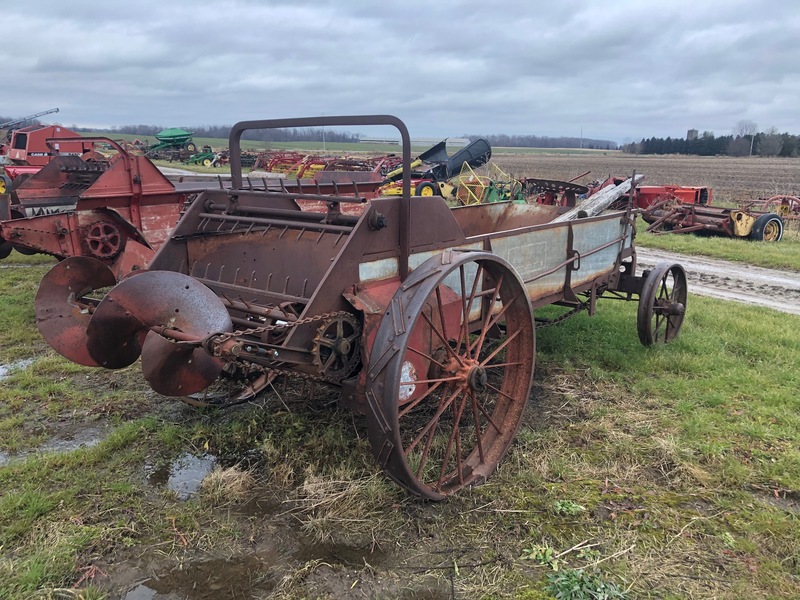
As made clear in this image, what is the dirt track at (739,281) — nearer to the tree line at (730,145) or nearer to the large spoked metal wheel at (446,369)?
the large spoked metal wheel at (446,369)

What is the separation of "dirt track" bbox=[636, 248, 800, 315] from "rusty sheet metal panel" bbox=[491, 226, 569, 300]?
467 cm

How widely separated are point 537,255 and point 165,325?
2761mm

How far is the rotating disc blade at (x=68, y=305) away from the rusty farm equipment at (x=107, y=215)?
309 centimetres

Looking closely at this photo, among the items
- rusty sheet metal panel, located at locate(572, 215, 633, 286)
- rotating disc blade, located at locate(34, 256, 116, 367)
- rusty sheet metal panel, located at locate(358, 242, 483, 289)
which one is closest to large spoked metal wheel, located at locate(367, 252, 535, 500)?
rusty sheet metal panel, located at locate(358, 242, 483, 289)

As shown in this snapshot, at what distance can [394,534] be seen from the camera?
3.04 meters

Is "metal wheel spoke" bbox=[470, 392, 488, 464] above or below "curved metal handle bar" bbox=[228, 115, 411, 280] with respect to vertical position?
below

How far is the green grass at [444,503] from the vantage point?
2775mm

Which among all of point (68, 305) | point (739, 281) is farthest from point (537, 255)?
point (739, 281)

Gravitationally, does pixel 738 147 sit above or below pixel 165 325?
above

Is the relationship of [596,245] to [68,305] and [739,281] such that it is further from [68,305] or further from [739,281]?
[739,281]

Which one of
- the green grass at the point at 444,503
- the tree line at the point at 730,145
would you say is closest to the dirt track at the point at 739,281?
the green grass at the point at 444,503

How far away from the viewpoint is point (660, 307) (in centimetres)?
583

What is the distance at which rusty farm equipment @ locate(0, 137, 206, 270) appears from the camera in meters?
6.95

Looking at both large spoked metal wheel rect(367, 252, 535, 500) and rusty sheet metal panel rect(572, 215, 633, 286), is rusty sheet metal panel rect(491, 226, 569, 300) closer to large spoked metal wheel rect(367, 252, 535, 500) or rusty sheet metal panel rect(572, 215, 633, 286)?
rusty sheet metal panel rect(572, 215, 633, 286)
